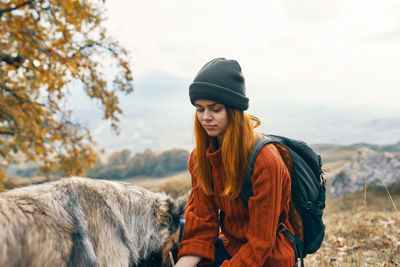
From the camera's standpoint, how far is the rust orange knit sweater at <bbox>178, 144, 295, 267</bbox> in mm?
1952

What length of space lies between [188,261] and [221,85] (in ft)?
4.61

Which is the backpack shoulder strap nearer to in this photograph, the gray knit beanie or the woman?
the woman

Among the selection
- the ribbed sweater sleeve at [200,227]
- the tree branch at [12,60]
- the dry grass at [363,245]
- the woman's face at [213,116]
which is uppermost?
the tree branch at [12,60]

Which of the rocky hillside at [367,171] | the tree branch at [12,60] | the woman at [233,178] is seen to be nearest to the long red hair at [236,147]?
the woman at [233,178]

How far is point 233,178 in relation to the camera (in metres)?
2.09

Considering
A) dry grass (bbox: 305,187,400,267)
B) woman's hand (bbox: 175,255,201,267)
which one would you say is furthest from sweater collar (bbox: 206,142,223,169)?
dry grass (bbox: 305,187,400,267)

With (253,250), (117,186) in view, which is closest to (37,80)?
(117,186)

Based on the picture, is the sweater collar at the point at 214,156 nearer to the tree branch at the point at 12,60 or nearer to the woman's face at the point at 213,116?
the woman's face at the point at 213,116

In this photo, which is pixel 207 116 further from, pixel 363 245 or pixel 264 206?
pixel 363 245

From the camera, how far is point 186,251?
2270 millimetres

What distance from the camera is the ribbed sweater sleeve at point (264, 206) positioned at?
193 cm

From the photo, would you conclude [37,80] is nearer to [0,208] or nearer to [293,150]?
[0,208]

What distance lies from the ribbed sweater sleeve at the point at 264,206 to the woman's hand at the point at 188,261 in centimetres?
32

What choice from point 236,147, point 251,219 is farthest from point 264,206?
point 236,147
